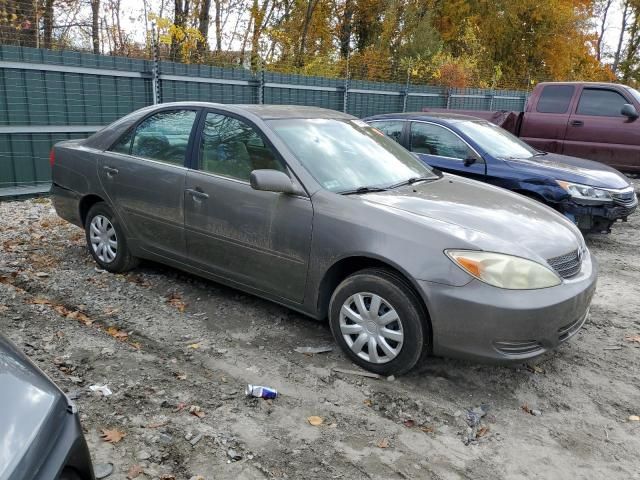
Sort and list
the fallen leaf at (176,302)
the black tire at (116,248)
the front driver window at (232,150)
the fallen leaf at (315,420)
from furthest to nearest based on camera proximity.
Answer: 1. the black tire at (116,248)
2. the fallen leaf at (176,302)
3. the front driver window at (232,150)
4. the fallen leaf at (315,420)

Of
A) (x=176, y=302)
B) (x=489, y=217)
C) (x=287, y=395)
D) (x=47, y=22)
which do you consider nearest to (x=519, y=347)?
(x=489, y=217)

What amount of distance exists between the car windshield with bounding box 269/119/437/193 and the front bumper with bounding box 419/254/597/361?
1077 millimetres

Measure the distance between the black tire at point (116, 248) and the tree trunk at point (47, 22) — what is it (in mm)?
7224

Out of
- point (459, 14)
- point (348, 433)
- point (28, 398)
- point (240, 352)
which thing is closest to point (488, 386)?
point (348, 433)

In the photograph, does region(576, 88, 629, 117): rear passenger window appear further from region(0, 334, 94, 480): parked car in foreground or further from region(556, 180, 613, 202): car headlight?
region(0, 334, 94, 480): parked car in foreground

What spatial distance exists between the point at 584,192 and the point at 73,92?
7383mm

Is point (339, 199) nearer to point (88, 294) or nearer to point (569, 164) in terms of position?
point (88, 294)

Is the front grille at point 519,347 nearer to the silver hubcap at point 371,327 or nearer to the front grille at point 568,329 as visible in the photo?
the front grille at point 568,329

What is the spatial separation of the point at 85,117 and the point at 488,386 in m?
7.75

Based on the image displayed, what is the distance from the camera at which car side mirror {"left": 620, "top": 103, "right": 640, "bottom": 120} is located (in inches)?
352

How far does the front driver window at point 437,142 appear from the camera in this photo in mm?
6797

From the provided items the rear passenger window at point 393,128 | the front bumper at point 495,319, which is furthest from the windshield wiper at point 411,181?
the rear passenger window at point 393,128

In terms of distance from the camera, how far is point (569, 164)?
22.7ft

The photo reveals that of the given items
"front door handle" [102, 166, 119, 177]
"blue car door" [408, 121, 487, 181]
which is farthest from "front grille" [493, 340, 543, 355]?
"blue car door" [408, 121, 487, 181]
